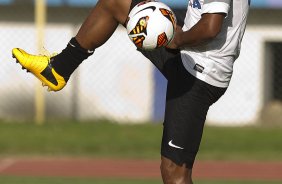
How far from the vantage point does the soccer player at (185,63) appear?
7.96 metres

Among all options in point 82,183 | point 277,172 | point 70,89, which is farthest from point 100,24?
point 70,89

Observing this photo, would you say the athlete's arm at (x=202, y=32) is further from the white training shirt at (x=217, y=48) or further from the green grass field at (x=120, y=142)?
the green grass field at (x=120, y=142)

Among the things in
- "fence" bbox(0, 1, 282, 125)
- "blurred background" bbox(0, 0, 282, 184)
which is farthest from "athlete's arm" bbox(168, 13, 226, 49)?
"fence" bbox(0, 1, 282, 125)

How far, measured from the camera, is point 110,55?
18.7 meters

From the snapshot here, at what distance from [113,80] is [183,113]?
10627 millimetres

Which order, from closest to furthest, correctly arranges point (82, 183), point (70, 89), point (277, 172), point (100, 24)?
point (100, 24), point (82, 183), point (277, 172), point (70, 89)

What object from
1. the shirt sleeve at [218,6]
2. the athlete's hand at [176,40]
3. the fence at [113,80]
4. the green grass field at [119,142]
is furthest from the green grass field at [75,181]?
the fence at [113,80]

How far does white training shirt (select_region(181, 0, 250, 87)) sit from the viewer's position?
26.3 feet

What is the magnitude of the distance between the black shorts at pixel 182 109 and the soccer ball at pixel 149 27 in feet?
1.29

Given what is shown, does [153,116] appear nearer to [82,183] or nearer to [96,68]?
[96,68]

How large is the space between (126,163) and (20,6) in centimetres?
549

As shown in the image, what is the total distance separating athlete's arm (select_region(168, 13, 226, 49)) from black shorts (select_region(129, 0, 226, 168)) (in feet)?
0.85

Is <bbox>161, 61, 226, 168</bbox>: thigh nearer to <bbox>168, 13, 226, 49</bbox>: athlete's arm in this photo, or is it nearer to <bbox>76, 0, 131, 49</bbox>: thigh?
<bbox>168, 13, 226, 49</bbox>: athlete's arm

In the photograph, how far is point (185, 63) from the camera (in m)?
8.15
